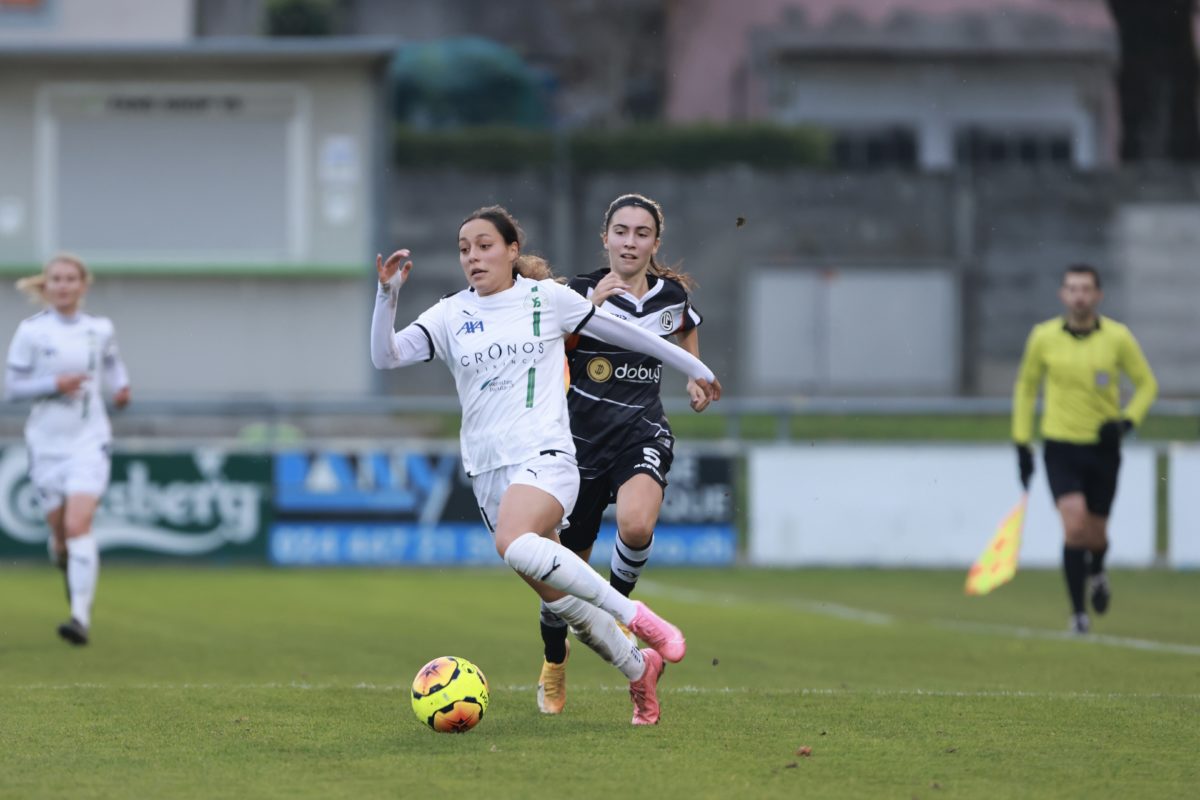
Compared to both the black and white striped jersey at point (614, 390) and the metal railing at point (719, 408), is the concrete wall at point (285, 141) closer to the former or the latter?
the metal railing at point (719, 408)

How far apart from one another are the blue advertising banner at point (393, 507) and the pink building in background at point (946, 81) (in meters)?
20.5

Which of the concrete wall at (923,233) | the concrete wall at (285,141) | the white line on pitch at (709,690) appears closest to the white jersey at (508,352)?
the white line on pitch at (709,690)

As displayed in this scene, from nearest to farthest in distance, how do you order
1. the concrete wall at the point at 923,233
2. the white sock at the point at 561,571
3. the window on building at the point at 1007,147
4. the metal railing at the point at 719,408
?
the white sock at the point at 561,571 < the metal railing at the point at 719,408 < the concrete wall at the point at 923,233 < the window on building at the point at 1007,147

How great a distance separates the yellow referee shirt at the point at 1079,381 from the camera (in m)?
13.4

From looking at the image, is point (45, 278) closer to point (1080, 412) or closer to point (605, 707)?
point (605, 707)

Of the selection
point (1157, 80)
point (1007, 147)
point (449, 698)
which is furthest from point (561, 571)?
point (1007, 147)

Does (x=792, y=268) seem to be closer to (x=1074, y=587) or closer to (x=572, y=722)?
(x=1074, y=587)

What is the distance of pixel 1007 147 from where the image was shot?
40.0 metres

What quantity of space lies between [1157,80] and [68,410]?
898 inches

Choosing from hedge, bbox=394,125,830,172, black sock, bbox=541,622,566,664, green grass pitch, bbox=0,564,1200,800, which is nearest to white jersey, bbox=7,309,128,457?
green grass pitch, bbox=0,564,1200,800

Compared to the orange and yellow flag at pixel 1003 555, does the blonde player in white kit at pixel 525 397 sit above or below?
above

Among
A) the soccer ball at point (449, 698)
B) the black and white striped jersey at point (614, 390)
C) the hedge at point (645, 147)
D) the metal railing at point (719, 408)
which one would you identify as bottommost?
the soccer ball at point (449, 698)

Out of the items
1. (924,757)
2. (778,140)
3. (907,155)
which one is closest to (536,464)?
(924,757)

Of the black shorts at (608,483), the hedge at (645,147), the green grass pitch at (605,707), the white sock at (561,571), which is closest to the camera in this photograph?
the green grass pitch at (605,707)
